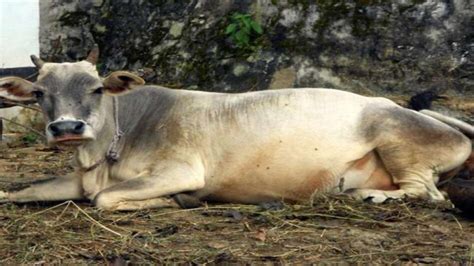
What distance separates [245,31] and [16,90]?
3308 mm

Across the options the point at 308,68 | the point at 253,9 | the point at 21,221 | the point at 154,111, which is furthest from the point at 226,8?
the point at 21,221

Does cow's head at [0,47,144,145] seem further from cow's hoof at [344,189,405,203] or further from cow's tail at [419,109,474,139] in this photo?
cow's tail at [419,109,474,139]

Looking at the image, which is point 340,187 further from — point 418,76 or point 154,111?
point 418,76

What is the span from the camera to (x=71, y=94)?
7.31 metres

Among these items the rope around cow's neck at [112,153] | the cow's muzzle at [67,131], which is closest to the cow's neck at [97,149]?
the rope around cow's neck at [112,153]

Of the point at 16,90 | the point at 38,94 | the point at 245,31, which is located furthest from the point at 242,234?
the point at 245,31

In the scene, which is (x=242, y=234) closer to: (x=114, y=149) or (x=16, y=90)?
(x=114, y=149)

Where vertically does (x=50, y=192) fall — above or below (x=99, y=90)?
below

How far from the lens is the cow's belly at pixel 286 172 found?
24.7ft

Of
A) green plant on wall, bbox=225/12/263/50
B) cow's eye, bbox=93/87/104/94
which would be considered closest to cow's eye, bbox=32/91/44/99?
cow's eye, bbox=93/87/104/94

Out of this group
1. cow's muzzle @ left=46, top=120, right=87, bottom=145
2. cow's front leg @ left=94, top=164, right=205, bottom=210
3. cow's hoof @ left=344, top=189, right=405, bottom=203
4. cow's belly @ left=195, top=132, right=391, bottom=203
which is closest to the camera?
cow's muzzle @ left=46, top=120, right=87, bottom=145

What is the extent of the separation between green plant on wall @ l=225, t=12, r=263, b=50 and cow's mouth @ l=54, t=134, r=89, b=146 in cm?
339

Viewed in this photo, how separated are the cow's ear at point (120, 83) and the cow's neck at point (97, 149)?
0.15 meters

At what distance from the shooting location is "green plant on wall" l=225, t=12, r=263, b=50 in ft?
34.0
